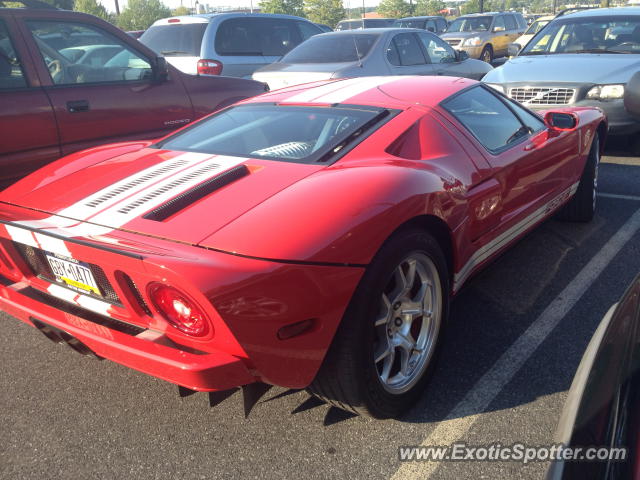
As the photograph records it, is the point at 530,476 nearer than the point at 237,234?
No

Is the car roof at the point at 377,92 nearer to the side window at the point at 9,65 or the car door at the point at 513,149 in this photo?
the car door at the point at 513,149

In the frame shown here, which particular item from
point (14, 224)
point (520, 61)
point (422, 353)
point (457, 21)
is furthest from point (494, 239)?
point (457, 21)

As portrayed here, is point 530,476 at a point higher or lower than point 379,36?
lower

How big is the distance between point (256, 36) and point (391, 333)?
7172 millimetres

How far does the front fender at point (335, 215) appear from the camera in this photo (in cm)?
193

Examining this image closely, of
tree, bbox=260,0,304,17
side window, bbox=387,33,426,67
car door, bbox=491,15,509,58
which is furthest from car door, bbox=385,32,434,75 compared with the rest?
tree, bbox=260,0,304,17

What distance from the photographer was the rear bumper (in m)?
1.90

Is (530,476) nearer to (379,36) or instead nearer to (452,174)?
(452,174)

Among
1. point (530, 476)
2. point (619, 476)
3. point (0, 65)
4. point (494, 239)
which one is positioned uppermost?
point (0, 65)

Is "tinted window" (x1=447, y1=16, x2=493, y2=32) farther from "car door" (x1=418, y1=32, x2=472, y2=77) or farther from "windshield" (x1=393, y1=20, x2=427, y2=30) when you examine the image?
"car door" (x1=418, y1=32, x2=472, y2=77)

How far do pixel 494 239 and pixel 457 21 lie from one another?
19.1 metres

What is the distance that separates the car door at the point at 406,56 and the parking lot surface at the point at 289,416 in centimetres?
529

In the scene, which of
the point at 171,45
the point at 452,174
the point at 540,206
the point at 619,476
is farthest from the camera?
the point at 171,45

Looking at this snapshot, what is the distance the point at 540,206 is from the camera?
3584mm
